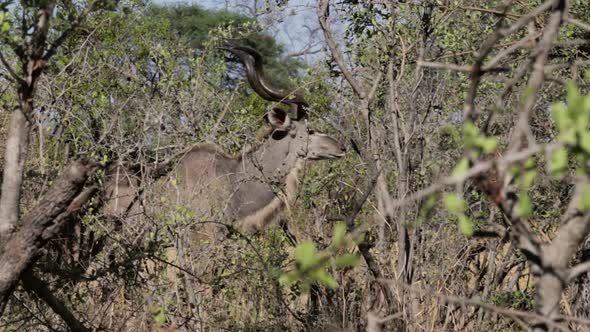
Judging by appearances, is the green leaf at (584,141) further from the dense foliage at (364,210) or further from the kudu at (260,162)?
the kudu at (260,162)

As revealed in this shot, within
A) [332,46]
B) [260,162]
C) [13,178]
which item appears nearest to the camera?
[13,178]

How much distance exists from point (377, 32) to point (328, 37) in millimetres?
255

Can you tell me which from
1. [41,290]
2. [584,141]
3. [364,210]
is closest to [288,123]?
[364,210]

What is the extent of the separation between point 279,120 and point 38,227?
5.72m

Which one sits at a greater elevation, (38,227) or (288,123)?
(288,123)

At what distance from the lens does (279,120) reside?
27.1 feet

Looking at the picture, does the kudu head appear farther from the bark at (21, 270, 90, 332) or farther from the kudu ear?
the bark at (21, 270, 90, 332)

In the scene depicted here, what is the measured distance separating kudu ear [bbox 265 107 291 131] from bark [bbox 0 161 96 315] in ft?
18.0

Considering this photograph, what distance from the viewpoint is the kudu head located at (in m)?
7.98

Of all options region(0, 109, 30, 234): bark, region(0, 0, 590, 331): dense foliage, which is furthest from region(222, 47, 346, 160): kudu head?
region(0, 109, 30, 234): bark

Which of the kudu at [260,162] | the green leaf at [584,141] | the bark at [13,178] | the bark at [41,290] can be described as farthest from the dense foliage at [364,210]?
the green leaf at [584,141]

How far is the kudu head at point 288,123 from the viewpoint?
26.2 ft

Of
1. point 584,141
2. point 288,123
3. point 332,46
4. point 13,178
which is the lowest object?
point 584,141

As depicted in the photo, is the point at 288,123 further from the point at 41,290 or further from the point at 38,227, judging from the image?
the point at 38,227
